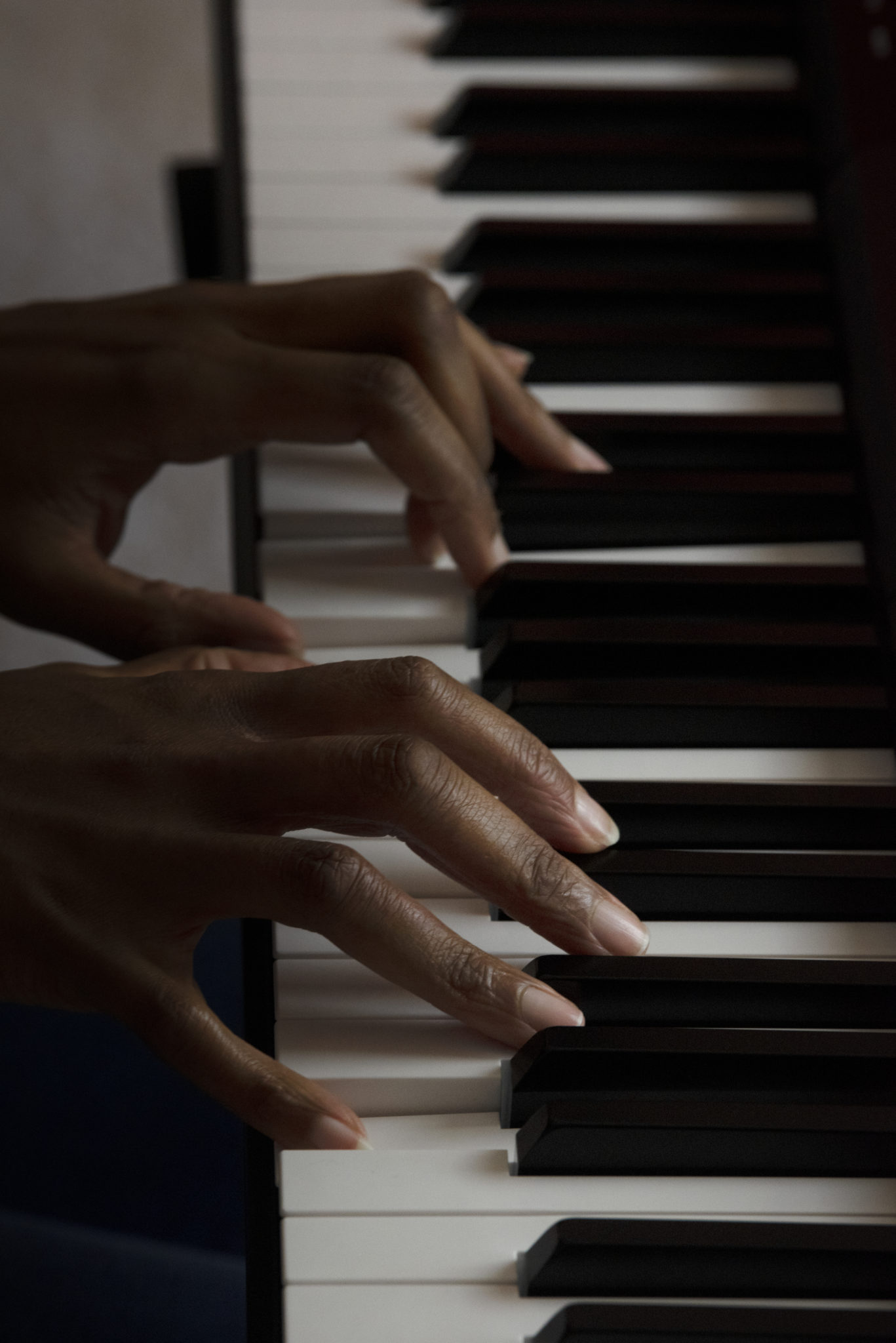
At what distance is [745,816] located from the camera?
33.7 inches

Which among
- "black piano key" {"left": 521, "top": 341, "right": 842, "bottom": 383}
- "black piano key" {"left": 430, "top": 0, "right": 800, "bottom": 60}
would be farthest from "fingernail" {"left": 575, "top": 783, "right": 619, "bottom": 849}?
"black piano key" {"left": 430, "top": 0, "right": 800, "bottom": 60}

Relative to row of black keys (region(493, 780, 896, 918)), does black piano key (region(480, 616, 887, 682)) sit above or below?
above

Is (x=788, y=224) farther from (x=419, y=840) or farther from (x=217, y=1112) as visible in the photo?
(x=217, y=1112)

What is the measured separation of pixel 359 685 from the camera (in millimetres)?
802

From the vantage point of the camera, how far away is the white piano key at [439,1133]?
735 millimetres

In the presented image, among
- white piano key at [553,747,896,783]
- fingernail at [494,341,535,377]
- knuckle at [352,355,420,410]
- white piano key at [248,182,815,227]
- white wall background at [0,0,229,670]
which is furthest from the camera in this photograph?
white wall background at [0,0,229,670]

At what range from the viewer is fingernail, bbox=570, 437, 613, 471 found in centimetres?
106

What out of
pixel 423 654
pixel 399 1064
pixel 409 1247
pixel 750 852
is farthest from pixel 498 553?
pixel 409 1247

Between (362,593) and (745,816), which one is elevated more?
(362,593)

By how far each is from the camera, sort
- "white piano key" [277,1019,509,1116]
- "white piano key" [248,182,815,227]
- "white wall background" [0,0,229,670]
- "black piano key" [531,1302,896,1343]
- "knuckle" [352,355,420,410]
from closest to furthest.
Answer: "black piano key" [531,1302,896,1343]
"white piano key" [277,1019,509,1116]
"knuckle" [352,355,420,410]
"white piano key" [248,182,815,227]
"white wall background" [0,0,229,670]

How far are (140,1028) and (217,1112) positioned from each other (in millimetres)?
491

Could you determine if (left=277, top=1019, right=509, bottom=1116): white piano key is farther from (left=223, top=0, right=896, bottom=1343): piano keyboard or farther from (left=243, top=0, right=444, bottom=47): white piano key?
(left=243, top=0, right=444, bottom=47): white piano key

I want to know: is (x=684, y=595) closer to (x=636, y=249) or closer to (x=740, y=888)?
(x=740, y=888)

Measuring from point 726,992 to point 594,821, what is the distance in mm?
129
